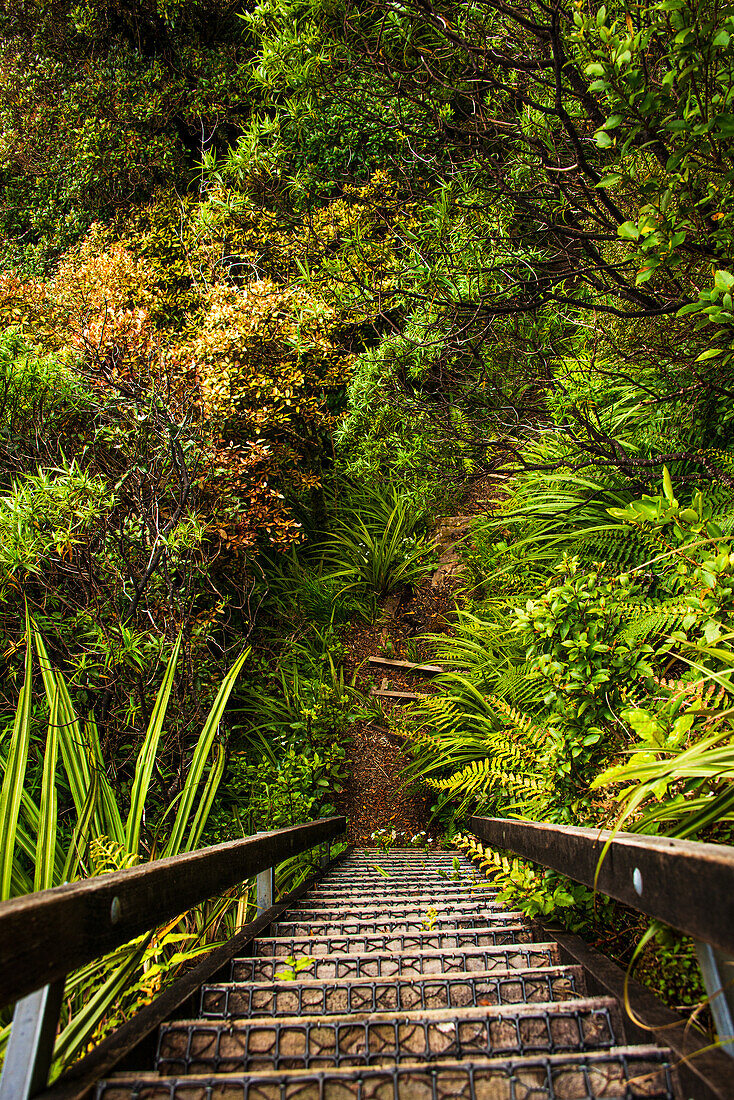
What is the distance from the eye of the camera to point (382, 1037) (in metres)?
1.11

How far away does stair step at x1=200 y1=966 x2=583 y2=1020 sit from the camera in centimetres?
132

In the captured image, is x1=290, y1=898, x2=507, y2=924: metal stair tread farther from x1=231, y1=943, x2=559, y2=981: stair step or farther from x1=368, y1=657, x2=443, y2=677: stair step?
x1=368, y1=657, x2=443, y2=677: stair step

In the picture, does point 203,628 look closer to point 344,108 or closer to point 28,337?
point 28,337

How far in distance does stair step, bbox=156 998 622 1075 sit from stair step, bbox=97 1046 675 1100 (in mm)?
107

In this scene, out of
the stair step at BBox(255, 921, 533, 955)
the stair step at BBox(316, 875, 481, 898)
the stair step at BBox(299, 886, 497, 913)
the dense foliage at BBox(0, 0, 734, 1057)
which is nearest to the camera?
the stair step at BBox(255, 921, 533, 955)

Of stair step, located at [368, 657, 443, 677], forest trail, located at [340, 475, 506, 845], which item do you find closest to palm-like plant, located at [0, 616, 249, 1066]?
forest trail, located at [340, 475, 506, 845]

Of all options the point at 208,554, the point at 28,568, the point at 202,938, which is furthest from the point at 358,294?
the point at 202,938

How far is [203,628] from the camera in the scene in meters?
3.32

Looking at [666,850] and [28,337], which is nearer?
[666,850]

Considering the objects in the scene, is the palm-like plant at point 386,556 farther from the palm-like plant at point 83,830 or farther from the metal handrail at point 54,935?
the metal handrail at point 54,935

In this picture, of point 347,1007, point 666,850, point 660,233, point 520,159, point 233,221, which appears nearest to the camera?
point 666,850

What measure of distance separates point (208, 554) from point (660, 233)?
2871mm

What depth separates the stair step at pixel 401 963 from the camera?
5.01ft

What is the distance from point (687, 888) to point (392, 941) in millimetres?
1277
